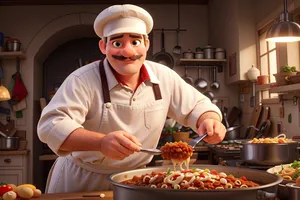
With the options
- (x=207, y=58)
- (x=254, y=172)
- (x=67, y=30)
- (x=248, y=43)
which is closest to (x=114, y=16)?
(x=254, y=172)

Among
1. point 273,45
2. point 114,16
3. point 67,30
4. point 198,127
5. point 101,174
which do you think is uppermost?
point 67,30

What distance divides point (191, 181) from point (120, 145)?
235 millimetres

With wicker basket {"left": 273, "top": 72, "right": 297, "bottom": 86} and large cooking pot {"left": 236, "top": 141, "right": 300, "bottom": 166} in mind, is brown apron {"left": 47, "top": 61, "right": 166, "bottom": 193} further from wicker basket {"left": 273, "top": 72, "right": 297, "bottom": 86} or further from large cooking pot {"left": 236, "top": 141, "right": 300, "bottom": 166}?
wicker basket {"left": 273, "top": 72, "right": 297, "bottom": 86}

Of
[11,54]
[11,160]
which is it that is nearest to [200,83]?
[11,54]

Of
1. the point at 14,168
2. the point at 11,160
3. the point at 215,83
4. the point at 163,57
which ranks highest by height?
the point at 163,57

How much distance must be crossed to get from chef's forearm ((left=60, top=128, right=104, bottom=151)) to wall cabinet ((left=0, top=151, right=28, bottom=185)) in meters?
3.67

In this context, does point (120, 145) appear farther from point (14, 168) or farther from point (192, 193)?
point (14, 168)

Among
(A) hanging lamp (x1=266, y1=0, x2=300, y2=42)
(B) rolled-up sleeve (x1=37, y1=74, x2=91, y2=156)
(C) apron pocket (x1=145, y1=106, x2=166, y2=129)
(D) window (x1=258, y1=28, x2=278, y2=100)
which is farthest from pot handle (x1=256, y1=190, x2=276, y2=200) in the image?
(D) window (x1=258, y1=28, x2=278, y2=100)

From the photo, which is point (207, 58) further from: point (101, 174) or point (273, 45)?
point (101, 174)

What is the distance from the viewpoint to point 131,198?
870 millimetres

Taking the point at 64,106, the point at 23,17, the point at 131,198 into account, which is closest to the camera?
the point at 131,198

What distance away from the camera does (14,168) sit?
4.66 m

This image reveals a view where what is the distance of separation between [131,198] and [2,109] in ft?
14.8

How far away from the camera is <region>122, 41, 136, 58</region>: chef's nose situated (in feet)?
4.73
